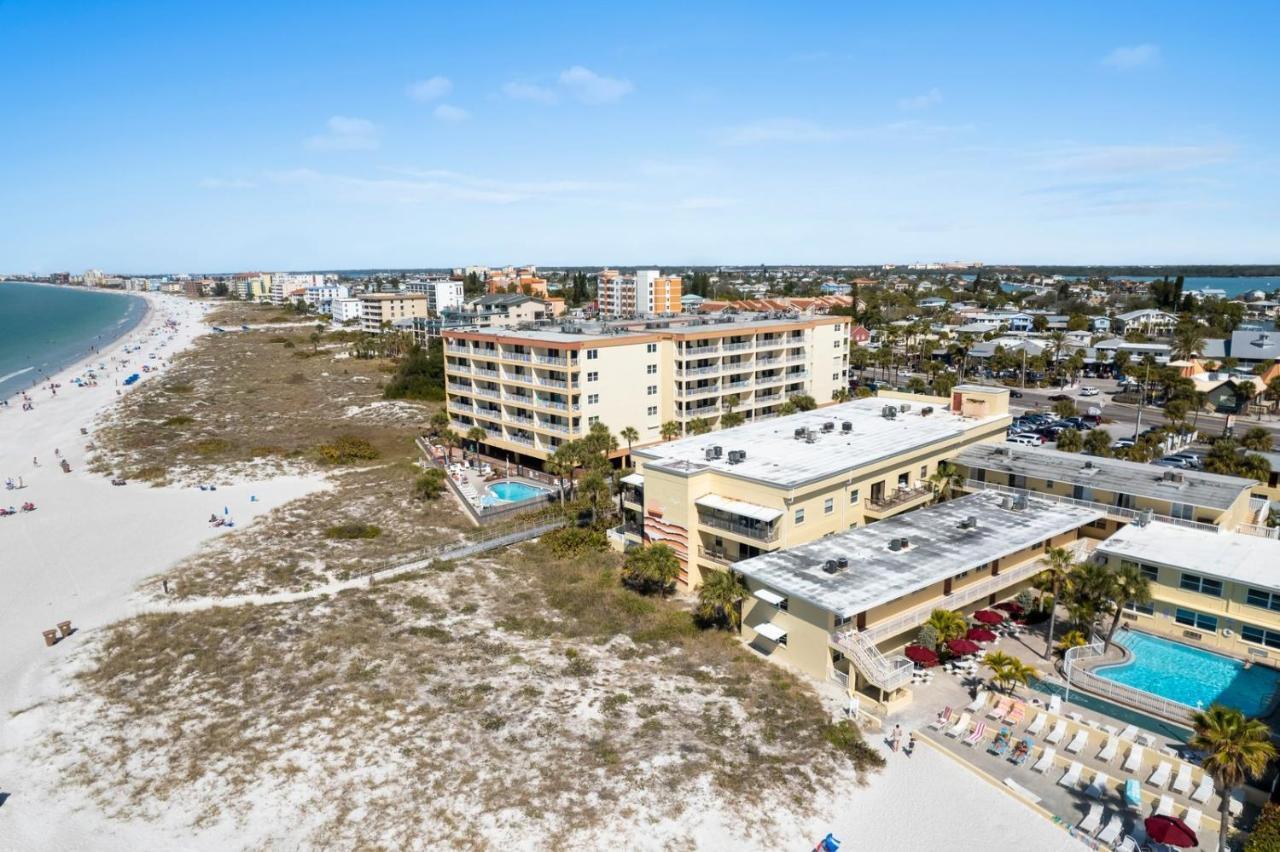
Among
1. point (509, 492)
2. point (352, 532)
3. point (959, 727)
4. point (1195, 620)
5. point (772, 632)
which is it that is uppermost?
point (772, 632)

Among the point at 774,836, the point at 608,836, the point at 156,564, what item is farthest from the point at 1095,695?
the point at 156,564

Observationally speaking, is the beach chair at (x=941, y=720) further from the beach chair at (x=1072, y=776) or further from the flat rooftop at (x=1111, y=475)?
the flat rooftop at (x=1111, y=475)

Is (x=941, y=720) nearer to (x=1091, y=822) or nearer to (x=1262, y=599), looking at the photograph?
Answer: (x=1091, y=822)

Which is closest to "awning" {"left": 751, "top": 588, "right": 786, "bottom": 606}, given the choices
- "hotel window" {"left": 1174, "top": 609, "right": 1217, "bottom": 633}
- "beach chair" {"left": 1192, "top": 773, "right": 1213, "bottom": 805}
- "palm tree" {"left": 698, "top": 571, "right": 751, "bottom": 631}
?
"palm tree" {"left": 698, "top": 571, "right": 751, "bottom": 631}

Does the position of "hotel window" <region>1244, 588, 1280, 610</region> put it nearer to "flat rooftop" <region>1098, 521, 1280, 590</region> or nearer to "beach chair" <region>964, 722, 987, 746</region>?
"flat rooftop" <region>1098, 521, 1280, 590</region>

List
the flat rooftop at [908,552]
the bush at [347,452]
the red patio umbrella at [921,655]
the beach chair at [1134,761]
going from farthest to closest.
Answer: the bush at [347,452]
the flat rooftop at [908,552]
the red patio umbrella at [921,655]
the beach chair at [1134,761]

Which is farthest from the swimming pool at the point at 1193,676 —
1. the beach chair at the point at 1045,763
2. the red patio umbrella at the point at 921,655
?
the beach chair at the point at 1045,763

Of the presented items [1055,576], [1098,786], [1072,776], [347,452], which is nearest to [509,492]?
[347,452]
